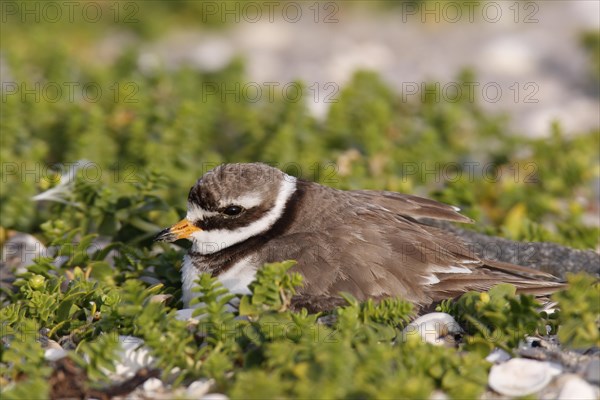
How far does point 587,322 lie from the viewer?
14.7 feet

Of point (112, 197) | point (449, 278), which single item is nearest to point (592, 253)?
point (449, 278)

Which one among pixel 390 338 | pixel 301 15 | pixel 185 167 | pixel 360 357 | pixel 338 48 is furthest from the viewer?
pixel 301 15

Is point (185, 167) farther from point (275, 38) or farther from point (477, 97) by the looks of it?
point (275, 38)

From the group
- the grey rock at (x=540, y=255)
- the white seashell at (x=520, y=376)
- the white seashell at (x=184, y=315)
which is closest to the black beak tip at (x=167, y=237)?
the white seashell at (x=184, y=315)

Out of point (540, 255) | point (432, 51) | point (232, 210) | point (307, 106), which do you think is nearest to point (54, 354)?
point (232, 210)

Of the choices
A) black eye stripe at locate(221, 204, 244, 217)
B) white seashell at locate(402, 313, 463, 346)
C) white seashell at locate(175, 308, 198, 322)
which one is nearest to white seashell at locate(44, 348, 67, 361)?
white seashell at locate(175, 308, 198, 322)

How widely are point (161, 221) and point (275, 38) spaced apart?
27.1ft

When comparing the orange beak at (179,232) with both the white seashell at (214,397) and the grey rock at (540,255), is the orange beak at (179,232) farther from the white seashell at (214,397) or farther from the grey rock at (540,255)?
the grey rock at (540,255)

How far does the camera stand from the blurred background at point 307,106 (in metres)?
7.73

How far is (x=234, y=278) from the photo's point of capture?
571 cm

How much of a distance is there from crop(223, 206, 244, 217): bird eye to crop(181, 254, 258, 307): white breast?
0.37 meters

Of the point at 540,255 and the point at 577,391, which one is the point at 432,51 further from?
the point at 577,391

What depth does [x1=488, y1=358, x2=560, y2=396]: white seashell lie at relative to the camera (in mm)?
4441

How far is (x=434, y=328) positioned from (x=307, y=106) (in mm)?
5199
